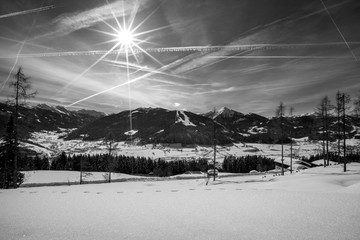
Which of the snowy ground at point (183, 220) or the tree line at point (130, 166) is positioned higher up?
the snowy ground at point (183, 220)

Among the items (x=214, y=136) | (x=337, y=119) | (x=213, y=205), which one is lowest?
(x=213, y=205)

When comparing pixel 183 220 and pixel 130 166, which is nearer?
pixel 183 220

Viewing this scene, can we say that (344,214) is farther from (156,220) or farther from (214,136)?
(214,136)

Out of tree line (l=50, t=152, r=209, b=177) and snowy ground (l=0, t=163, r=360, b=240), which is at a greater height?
snowy ground (l=0, t=163, r=360, b=240)

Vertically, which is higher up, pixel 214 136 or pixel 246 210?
pixel 214 136

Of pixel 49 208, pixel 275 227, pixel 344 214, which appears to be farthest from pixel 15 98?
pixel 344 214

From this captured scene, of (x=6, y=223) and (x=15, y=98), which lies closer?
(x=6, y=223)

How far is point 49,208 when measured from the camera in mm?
9461

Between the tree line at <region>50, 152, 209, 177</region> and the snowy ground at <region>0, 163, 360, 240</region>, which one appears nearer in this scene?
the snowy ground at <region>0, 163, 360, 240</region>

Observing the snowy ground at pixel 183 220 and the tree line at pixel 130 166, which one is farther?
the tree line at pixel 130 166

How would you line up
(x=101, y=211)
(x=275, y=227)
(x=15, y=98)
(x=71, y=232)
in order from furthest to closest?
(x=15, y=98), (x=101, y=211), (x=275, y=227), (x=71, y=232)

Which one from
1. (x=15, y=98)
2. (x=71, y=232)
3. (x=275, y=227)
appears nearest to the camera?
(x=71, y=232)

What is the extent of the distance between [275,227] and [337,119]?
117 feet

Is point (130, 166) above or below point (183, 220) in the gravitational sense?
below
